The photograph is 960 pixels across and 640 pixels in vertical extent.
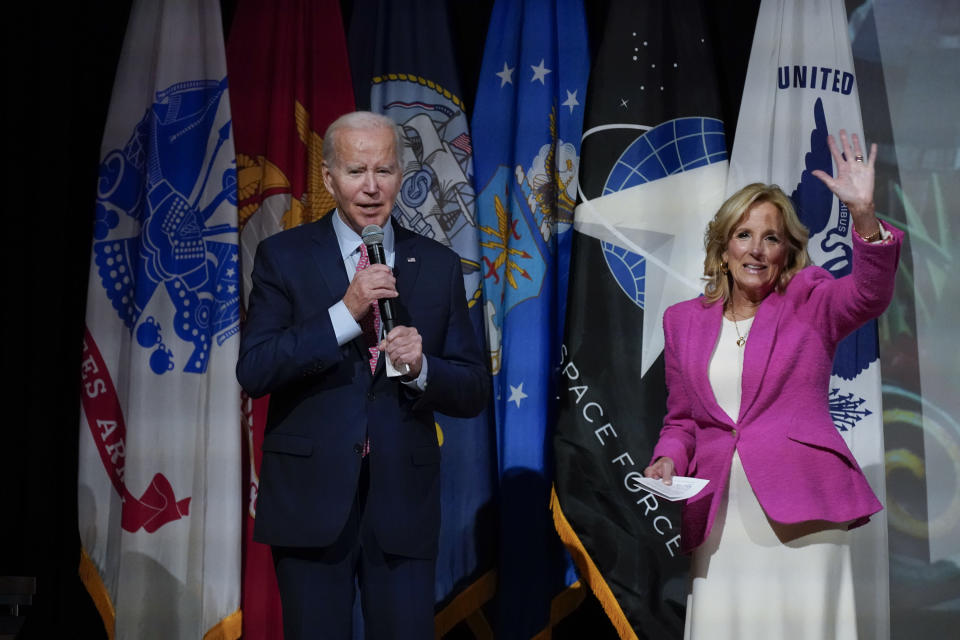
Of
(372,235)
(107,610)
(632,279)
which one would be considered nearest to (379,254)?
(372,235)

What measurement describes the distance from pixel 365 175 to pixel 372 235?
0.19 meters

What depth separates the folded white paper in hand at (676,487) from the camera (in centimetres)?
211

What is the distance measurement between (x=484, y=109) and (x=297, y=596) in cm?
195

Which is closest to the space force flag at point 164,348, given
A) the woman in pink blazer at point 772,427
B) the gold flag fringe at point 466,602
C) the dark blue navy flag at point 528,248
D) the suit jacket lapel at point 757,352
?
the gold flag fringe at point 466,602

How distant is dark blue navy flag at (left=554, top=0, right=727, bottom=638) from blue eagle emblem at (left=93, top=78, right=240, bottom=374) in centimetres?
117

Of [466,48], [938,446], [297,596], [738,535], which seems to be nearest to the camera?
[297,596]

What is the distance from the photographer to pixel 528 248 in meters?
3.43

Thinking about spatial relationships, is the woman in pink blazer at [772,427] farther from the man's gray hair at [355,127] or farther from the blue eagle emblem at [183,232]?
the blue eagle emblem at [183,232]

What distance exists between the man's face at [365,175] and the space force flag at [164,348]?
4.15 feet

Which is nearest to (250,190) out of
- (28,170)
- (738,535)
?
(28,170)

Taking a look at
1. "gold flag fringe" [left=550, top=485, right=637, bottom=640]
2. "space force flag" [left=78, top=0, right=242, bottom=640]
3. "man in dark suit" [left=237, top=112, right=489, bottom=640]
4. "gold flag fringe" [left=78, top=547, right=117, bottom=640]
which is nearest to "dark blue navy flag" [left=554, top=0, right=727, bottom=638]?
"gold flag fringe" [left=550, top=485, right=637, bottom=640]

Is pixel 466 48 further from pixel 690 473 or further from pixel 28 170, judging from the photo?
pixel 690 473

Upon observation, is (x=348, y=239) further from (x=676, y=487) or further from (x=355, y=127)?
(x=676, y=487)

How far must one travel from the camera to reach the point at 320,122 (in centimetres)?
352
